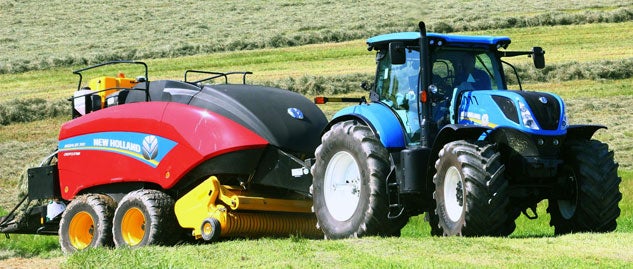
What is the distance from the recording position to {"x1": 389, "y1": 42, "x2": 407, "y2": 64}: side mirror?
10133 mm

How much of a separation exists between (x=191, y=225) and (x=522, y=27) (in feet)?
105

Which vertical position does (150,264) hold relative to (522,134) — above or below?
below

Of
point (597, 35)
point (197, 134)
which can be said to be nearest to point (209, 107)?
point (197, 134)

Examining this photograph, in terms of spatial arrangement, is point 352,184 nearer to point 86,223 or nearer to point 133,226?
point 133,226

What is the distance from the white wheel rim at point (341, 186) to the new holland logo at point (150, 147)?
2.61 metres

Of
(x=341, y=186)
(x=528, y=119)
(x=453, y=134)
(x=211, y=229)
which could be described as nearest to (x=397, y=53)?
(x=453, y=134)

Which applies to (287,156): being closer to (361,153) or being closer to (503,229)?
(361,153)

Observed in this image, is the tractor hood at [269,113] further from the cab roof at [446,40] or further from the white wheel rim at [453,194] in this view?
the white wheel rim at [453,194]

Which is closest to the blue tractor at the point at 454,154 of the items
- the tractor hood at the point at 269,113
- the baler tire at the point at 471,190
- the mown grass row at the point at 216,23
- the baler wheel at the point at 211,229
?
the baler tire at the point at 471,190

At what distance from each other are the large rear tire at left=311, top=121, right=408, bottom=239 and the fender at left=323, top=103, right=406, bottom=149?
0.28 ft

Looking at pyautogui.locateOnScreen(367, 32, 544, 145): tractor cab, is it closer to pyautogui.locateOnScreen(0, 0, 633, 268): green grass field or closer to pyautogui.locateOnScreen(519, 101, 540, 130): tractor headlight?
pyautogui.locateOnScreen(519, 101, 540, 130): tractor headlight

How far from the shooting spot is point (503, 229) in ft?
31.8

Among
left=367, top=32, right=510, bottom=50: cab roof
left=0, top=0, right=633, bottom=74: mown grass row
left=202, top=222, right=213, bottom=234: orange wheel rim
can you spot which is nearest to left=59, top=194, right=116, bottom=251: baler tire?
left=202, top=222, right=213, bottom=234: orange wheel rim

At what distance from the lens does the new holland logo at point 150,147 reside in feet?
41.3
